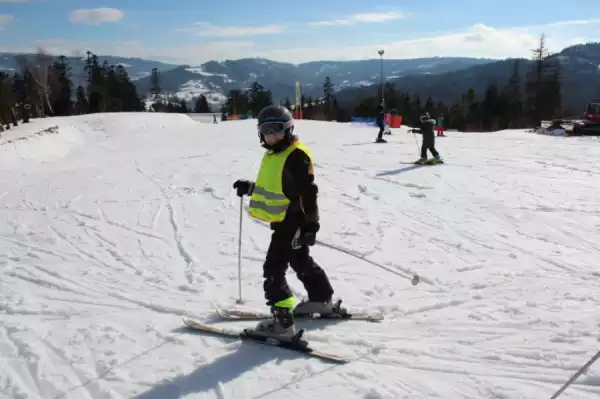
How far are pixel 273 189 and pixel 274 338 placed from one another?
1201 mm

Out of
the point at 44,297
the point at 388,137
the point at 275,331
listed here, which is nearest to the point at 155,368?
the point at 275,331

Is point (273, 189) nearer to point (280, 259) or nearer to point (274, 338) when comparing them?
point (280, 259)

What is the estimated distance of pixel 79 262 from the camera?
19.3 ft

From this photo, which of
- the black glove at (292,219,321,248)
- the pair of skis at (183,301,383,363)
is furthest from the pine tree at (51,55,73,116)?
the black glove at (292,219,321,248)

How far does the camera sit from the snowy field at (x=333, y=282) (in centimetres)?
325

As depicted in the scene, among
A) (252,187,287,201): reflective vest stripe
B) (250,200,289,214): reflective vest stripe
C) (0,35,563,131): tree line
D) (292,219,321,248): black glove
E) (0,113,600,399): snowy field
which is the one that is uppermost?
(0,35,563,131): tree line

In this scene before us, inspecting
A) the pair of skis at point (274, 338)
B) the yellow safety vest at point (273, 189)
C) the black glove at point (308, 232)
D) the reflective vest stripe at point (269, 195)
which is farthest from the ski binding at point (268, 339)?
the reflective vest stripe at point (269, 195)

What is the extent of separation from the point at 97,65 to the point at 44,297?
73.0 metres

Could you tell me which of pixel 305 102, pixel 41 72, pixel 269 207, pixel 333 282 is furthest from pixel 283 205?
pixel 305 102

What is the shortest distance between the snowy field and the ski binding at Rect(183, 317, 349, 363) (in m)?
0.07

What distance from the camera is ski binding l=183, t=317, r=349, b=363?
11.4 feet

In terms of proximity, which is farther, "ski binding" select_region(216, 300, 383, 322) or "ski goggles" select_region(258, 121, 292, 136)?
"ski binding" select_region(216, 300, 383, 322)

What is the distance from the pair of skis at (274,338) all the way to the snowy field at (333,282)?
0.27ft

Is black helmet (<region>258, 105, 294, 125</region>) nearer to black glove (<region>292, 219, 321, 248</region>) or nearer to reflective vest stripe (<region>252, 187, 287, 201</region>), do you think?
reflective vest stripe (<region>252, 187, 287, 201</region>)
